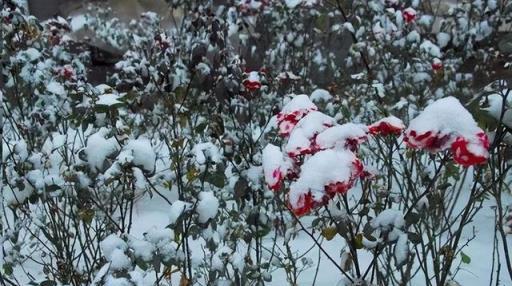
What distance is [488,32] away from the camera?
4.89 meters

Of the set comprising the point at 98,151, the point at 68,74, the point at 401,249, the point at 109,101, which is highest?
the point at 68,74

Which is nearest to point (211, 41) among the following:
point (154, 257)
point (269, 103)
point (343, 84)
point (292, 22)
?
point (269, 103)

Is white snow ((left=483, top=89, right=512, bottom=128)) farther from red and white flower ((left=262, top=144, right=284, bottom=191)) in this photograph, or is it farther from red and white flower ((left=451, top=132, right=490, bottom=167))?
red and white flower ((left=262, top=144, right=284, bottom=191))

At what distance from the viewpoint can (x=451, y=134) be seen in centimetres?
150

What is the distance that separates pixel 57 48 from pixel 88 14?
4.34 meters

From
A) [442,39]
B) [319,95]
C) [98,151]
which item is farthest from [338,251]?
[442,39]

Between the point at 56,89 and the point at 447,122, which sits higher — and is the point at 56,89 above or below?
above

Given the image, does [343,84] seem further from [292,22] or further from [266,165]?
[266,165]

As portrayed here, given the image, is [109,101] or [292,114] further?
[109,101]

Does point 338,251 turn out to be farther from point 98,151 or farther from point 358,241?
point 98,151

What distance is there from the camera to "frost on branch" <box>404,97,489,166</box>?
1.46m

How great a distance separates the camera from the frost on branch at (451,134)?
57.6 inches

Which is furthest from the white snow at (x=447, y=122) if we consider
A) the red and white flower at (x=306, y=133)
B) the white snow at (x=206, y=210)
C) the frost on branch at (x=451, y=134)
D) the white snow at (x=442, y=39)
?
the white snow at (x=442, y=39)

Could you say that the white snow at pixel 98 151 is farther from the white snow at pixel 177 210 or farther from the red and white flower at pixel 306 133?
the red and white flower at pixel 306 133
